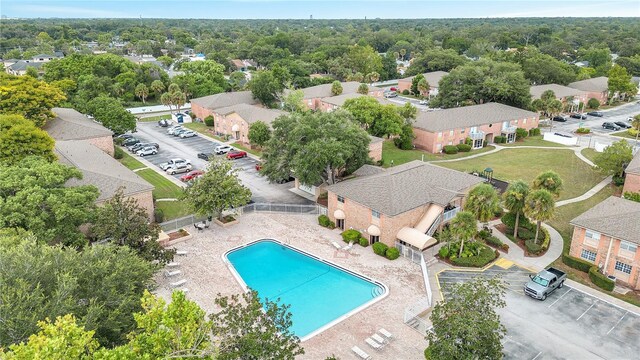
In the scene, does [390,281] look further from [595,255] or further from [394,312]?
[595,255]

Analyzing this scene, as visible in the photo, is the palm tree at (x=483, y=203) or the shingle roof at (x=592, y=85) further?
the shingle roof at (x=592, y=85)

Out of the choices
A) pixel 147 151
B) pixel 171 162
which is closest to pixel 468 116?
pixel 171 162

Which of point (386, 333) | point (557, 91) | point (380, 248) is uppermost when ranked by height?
point (557, 91)

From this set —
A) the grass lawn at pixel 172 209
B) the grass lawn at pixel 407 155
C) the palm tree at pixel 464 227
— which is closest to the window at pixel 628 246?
the palm tree at pixel 464 227

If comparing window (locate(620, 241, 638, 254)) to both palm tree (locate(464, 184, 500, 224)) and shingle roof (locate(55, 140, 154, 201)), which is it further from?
shingle roof (locate(55, 140, 154, 201))

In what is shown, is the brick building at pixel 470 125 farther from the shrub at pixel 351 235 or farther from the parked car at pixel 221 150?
the shrub at pixel 351 235

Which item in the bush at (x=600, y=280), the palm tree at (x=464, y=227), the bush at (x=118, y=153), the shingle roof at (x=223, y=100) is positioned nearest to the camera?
the bush at (x=600, y=280)

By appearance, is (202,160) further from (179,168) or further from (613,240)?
(613,240)
